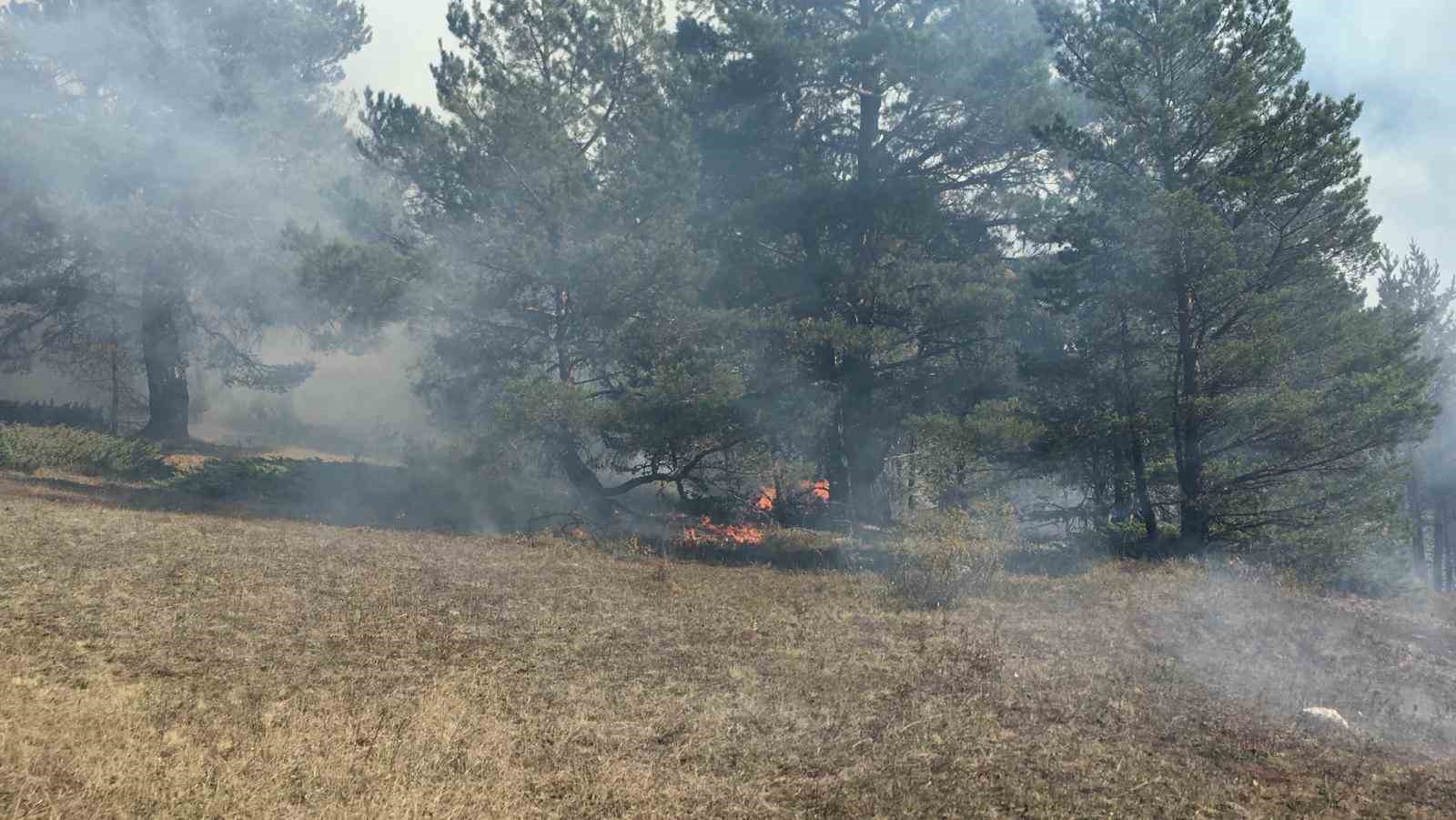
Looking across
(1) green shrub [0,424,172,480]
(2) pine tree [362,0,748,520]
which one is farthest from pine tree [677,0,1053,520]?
(1) green shrub [0,424,172,480]

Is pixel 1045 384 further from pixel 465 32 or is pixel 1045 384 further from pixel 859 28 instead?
pixel 465 32

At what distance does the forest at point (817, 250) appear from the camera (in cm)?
1534

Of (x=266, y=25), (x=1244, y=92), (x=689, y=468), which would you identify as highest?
(x=266, y=25)

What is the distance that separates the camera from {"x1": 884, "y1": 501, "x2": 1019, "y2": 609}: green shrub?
1187 centimetres

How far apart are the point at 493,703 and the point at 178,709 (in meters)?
1.97

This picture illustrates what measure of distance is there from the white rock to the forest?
625 cm

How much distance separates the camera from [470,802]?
5426mm

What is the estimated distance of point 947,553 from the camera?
40.6 ft

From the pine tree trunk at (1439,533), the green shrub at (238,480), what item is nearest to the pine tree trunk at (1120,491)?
the green shrub at (238,480)

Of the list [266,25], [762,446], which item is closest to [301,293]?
[266,25]

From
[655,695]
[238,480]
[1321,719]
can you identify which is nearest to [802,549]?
[655,695]

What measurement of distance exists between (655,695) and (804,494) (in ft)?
47.0

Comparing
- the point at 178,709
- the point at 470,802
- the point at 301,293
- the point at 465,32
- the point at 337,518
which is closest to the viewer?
the point at 470,802

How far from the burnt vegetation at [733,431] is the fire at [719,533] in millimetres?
160
